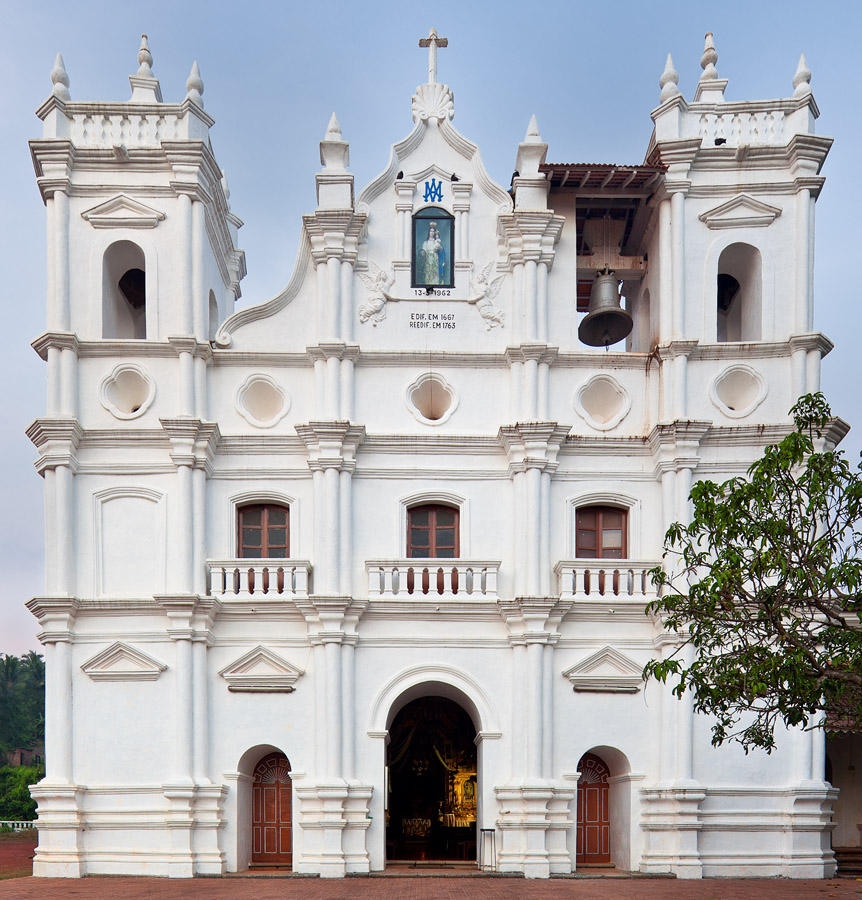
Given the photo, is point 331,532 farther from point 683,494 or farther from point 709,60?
point 709,60

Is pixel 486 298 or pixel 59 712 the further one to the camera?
pixel 486 298

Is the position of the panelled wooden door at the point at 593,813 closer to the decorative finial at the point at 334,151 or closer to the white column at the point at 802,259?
the white column at the point at 802,259

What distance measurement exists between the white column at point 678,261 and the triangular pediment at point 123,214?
1090 cm

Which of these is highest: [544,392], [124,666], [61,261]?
[61,261]

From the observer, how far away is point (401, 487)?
23.7m

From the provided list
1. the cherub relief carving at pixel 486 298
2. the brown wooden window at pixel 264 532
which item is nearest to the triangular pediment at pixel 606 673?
the brown wooden window at pixel 264 532

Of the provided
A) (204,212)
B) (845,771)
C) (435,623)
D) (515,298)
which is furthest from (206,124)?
(845,771)

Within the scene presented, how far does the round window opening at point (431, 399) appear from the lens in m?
24.0

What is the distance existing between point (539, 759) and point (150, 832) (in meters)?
7.72

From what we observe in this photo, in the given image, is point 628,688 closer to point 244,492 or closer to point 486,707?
point 486,707

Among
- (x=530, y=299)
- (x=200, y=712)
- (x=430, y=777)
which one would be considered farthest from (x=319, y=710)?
(x=530, y=299)

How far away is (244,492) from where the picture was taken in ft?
77.6

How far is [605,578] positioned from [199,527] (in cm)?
836

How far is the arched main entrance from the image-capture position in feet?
84.1
